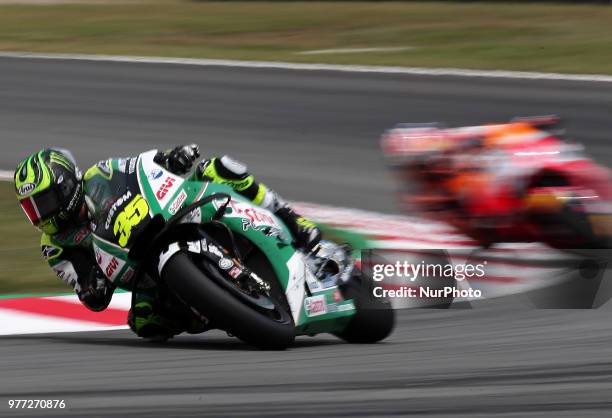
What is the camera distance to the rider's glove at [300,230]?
20.2 ft

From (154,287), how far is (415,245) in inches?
109

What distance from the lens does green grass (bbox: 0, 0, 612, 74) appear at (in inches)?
653

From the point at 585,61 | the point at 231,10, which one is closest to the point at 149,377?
the point at 585,61

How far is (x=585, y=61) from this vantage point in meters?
15.8

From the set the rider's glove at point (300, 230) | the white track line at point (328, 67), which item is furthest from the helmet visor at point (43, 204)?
the white track line at point (328, 67)

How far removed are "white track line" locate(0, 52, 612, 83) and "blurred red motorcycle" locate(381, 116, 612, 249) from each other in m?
6.49

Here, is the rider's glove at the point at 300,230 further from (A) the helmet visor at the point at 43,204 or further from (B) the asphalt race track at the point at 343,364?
(A) the helmet visor at the point at 43,204

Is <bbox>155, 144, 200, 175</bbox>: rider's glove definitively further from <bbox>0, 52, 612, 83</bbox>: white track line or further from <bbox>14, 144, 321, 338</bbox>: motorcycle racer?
<bbox>0, 52, 612, 83</bbox>: white track line

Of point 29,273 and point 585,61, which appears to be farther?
point 585,61

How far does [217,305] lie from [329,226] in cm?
414

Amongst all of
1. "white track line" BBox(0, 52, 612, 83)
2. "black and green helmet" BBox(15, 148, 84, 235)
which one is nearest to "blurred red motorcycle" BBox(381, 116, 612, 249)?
"black and green helmet" BBox(15, 148, 84, 235)

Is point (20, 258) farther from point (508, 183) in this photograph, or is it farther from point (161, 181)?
point (508, 183)

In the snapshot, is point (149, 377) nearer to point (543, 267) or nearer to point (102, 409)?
point (102, 409)

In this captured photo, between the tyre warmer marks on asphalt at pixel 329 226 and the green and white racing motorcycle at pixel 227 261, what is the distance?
11.5 inches
